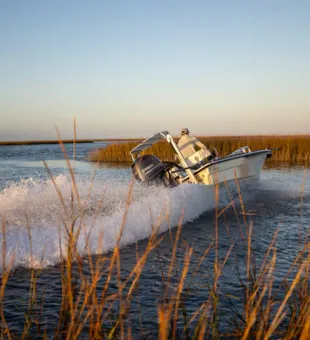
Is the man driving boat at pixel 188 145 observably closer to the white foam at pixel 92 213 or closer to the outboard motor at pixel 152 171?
the outboard motor at pixel 152 171

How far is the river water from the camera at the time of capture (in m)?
4.94

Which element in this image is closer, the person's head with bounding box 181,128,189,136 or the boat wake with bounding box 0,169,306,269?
the boat wake with bounding box 0,169,306,269

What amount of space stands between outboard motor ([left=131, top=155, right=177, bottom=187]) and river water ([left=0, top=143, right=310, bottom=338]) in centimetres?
29

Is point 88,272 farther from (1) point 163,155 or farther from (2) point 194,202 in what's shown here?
(1) point 163,155

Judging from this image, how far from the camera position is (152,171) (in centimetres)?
1183

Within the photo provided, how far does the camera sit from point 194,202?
37.2 ft

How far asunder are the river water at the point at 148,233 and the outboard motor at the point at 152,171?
29cm

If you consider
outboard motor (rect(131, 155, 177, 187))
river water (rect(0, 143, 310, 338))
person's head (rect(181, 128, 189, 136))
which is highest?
person's head (rect(181, 128, 189, 136))

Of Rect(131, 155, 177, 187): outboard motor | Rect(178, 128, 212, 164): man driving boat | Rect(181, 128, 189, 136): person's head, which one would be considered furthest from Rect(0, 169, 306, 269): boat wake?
Rect(181, 128, 189, 136): person's head

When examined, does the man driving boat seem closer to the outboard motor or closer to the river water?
the outboard motor

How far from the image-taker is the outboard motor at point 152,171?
11.8 metres

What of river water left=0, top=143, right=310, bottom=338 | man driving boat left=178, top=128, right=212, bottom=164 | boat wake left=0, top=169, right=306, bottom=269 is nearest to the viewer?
river water left=0, top=143, right=310, bottom=338

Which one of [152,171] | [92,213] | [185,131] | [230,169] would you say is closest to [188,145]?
[185,131]

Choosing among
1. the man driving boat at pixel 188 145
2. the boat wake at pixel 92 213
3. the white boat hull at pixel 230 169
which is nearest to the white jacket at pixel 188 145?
the man driving boat at pixel 188 145
